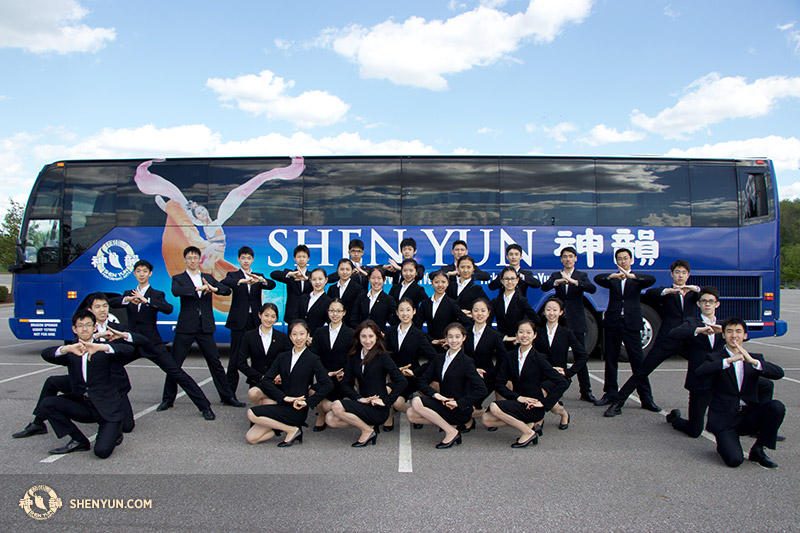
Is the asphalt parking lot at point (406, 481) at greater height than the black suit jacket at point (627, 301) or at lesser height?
lesser

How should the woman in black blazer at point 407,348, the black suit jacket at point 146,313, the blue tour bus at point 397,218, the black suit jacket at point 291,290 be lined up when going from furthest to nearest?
the blue tour bus at point 397,218 → the black suit jacket at point 291,290 → the black suit jacket at point 146,313 → the woman in black blazer at point 407,348

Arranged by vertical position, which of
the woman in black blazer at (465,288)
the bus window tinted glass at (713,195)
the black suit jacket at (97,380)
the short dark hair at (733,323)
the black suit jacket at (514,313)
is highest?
the bus window tinted glass at (713,195)

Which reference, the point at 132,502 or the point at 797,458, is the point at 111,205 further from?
the point at 797,458

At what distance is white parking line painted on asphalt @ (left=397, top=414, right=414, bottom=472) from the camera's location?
3.95 metres

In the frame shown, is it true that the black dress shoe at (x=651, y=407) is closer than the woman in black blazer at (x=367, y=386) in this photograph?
No

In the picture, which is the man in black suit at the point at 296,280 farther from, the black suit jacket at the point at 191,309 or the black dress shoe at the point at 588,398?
the black dress shoe at the point at 588,398

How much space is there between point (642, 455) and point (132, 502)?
12.3 feet

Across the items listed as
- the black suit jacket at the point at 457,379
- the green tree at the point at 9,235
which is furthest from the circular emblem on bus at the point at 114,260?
the green tree at the point at 9,235

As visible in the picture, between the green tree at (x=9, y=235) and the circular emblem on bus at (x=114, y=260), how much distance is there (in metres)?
21.1

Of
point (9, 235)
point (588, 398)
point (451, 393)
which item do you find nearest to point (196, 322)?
point (451, 393)

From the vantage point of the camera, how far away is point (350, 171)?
8797 mm

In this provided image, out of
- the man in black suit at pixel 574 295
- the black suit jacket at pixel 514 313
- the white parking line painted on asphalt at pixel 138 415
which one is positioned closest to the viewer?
the white parking line painted on asphalt at pixel 138 415

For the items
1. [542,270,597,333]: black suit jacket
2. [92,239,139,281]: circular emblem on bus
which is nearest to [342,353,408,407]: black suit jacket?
[542,270,597,333]: black suit jacket

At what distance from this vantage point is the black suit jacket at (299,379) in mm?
4688
